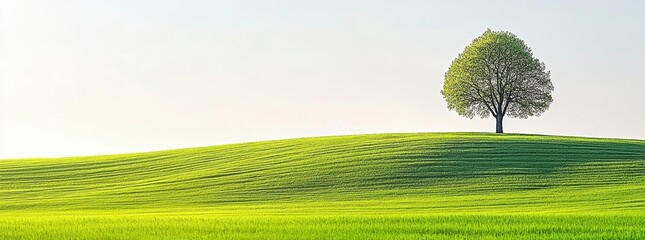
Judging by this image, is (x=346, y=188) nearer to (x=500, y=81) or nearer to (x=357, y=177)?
(x=357, y=177)

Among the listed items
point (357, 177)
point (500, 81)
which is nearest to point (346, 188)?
point (357, 177)

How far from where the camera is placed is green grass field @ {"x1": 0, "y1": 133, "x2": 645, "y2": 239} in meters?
15.3

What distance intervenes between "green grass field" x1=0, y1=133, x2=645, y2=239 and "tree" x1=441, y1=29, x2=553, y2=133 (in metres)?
Answer: 10.2

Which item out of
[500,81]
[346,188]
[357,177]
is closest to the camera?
[346,188]

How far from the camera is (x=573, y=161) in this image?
38.7 metres

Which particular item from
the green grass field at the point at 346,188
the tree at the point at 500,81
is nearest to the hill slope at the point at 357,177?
the green grass field at the point at 346,188

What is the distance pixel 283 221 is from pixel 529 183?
A: 19335mm

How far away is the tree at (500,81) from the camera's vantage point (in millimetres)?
56531

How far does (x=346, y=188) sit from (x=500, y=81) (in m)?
26.2

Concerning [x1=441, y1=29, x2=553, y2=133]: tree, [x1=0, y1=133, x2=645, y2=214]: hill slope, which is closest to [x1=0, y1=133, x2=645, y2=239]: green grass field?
[x1=0, y1=133, x2=645, y2=214]: hill slope

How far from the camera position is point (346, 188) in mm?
33250

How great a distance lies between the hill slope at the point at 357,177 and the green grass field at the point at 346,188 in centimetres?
7

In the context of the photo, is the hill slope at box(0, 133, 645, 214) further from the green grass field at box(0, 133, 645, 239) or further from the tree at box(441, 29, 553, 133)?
the tree at box(441, 29, 553, 133)

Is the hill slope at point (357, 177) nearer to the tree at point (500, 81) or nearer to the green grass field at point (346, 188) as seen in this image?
the green grass field at point (346, 188)
